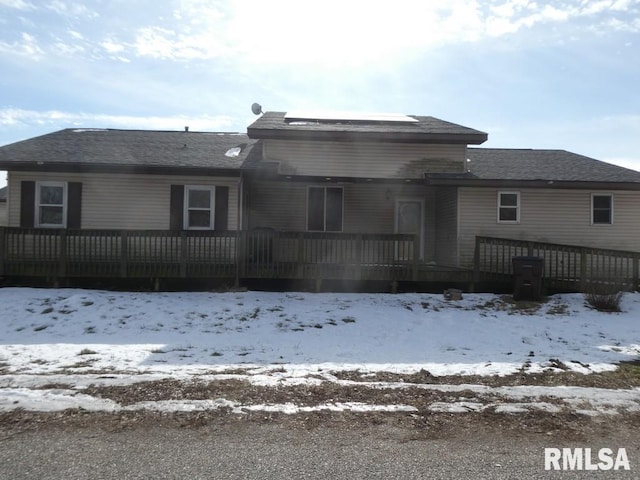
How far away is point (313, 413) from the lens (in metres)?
4.29

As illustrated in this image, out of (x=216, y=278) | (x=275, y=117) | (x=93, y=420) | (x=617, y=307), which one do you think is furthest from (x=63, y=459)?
(x=275, y=117)

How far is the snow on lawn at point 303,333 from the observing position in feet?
20.0

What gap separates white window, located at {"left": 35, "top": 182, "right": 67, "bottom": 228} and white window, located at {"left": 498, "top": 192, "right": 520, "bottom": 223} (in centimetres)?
1248

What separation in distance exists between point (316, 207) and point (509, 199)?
5972mm

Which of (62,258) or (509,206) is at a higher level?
(509,206)

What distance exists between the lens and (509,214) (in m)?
12.9

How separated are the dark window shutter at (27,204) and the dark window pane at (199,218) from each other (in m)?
4.18

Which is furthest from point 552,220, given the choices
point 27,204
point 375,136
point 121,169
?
point 27,204

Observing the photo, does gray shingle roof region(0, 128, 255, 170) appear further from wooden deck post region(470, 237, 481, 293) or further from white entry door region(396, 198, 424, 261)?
wooden deck post region(470, 237, 481, 293)

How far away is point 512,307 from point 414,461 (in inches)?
292

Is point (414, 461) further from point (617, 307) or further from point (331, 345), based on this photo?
point (617, 307)

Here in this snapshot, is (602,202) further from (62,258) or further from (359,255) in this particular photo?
(62,258)

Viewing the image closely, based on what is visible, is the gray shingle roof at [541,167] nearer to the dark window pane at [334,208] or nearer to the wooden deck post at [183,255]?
the dark window pane at [334,208]

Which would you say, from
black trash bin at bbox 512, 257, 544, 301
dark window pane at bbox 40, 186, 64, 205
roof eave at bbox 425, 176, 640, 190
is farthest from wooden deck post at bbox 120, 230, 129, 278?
black trash bin at bbox 512, 257, 544, 301
